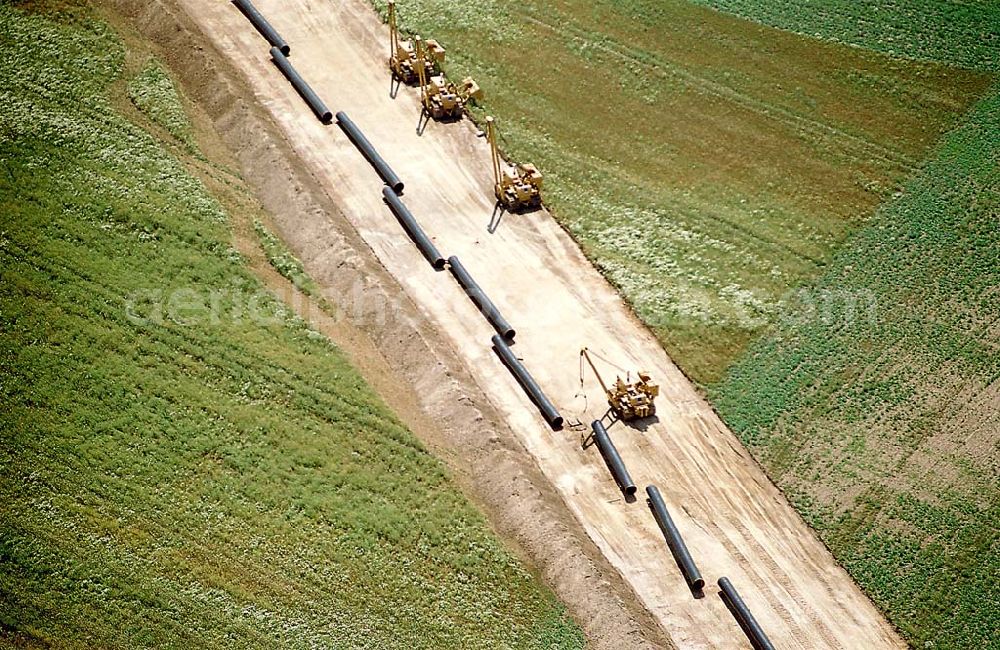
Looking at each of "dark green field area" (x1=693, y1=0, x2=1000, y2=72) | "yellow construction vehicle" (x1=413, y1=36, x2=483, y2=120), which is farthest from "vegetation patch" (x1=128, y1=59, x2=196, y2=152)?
"dark green field area" (x1=693, y1=0, x2=1000, y2=72)

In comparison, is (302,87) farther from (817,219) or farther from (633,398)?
(817,219)

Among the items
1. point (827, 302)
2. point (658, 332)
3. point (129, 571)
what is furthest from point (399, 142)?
point (129, 571)

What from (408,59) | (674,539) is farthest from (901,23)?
(674,539)

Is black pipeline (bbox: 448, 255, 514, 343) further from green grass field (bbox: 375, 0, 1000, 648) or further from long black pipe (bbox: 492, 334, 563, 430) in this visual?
green grass field (bbox: 375, 0, 1000, 648)

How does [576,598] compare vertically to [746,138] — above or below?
below

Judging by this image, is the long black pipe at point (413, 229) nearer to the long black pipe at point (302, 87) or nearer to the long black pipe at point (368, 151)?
the long black pipe at point (368, 151)

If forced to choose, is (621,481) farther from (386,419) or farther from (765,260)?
(765,260)
